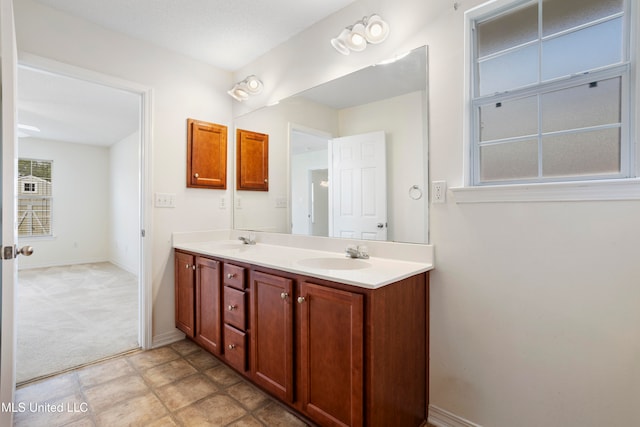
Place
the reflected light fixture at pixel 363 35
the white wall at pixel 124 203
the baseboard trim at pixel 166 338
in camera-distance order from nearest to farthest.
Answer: the reflected light fixture at pixel 363 35 → the baseboard trim at pixel 166 338 → the white wall at pixel 124 203

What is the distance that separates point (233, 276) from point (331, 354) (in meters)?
0.87

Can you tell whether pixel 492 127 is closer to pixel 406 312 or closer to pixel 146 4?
pixel 406 312

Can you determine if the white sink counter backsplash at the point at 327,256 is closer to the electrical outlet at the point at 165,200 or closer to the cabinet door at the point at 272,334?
the cabinet door at the point at 272,334

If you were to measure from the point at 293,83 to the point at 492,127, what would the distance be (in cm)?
151

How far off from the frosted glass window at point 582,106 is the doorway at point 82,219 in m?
2.65

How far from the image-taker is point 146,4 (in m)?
1.96

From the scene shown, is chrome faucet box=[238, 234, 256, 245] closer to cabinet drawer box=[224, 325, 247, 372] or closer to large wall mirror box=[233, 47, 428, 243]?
large wall mirror box=[233, 47, 428, 243]

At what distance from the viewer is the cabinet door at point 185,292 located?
7.71ft

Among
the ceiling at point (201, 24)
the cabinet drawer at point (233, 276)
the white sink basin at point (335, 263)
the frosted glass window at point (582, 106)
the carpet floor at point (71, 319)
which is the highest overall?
the ceiling at point (201, 24)

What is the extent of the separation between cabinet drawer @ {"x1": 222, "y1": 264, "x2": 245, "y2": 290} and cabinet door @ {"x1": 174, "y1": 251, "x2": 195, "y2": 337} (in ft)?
1.62

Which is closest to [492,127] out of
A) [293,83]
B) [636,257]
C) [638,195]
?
[638,195]

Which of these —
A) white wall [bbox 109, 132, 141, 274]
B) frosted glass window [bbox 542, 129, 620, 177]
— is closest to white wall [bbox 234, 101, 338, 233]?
frosted glass window [bbox 542, 129, 620, 177]

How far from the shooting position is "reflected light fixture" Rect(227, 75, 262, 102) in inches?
101

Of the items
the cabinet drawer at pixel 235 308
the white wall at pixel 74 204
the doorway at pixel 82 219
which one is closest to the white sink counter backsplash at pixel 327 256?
the cabinet drawer at pixel 235 308
